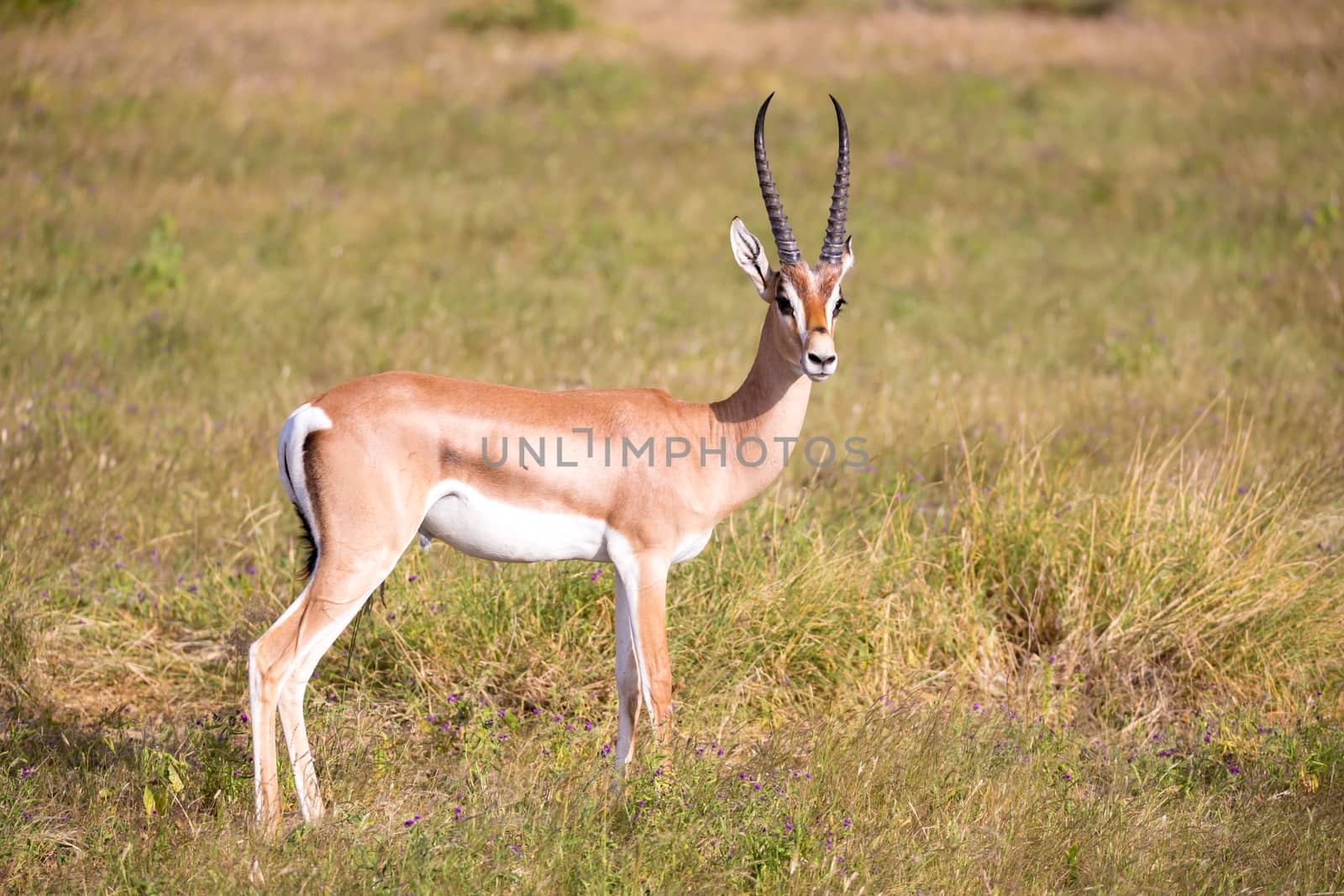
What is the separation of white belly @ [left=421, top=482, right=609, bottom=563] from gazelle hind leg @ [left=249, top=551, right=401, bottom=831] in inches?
10.2

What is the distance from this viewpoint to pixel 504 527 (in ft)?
14.2

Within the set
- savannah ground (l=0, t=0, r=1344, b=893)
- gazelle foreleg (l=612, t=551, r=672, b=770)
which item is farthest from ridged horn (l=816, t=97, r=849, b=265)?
savannah ground (l=0, t=0, r=1344, b=893)

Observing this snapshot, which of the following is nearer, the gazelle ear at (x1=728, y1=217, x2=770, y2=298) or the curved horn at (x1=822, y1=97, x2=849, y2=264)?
the curved horn at (x1=822, y1=97, x2=849, y2=264)

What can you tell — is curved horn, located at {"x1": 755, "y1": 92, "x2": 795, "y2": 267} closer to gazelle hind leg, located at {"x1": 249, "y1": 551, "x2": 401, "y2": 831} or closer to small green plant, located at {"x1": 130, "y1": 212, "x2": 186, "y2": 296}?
gazelle hind leg, located at {"x1": 249, "y1": 551, "x2": 401, "y2": 831}

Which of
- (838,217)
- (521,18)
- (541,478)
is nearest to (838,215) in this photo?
(838,217)

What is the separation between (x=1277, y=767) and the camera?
493 centimetres

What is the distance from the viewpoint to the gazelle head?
446cm

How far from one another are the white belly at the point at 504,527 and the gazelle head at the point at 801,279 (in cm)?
101

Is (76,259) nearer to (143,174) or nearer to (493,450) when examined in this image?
(143,174)

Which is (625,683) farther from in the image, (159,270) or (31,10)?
(31,10)

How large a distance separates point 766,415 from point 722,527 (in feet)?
4.97

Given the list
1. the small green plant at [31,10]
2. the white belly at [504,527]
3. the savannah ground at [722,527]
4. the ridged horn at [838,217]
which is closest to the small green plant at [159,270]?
the savannah ground at [722,527]

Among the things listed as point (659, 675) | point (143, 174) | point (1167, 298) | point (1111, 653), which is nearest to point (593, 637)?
point (659, 675)

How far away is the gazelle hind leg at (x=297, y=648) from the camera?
13.6 feet
